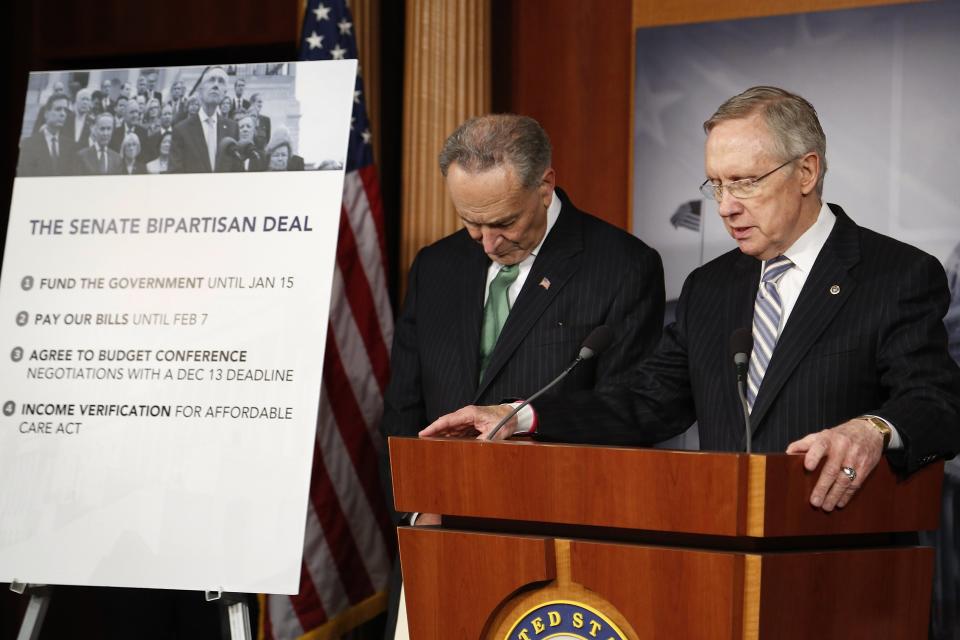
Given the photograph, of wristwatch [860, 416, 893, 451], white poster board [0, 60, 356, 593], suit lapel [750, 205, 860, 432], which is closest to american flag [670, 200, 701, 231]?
white poster board [0, 60, 356, 593]

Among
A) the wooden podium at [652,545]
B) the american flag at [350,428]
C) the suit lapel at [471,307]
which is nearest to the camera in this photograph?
the wooden podium at [652,545]

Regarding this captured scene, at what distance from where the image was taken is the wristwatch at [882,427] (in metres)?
1.92

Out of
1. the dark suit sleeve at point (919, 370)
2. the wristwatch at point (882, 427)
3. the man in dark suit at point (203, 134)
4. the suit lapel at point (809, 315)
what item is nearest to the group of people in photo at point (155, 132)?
the man in dark suit at point (203, 134)

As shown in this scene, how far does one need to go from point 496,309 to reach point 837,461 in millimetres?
1538

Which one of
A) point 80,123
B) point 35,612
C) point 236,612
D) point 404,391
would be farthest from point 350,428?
point 80,123

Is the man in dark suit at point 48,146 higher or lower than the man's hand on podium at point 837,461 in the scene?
higher

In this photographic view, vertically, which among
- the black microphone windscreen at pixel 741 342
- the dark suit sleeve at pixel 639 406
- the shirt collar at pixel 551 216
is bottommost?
the dark suit sleeve at pixel 639 406

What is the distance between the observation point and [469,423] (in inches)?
95.7

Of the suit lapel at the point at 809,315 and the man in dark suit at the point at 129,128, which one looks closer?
the suit lapel at the point at 809,315

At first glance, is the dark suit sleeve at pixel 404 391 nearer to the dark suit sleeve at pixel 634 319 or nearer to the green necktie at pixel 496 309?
the green necktie at pixel 496 309

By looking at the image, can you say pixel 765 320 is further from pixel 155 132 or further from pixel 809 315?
pixel 155 132

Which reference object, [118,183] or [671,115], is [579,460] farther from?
[671,115]

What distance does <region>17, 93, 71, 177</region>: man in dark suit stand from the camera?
3453 millimetres

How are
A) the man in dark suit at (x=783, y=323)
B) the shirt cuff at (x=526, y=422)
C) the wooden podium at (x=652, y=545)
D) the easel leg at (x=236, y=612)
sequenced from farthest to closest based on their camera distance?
1. the easel leg at (x=236, y=612)
2. the shirt cuff at (x=526, y=422)
3. the man in dark suit at (x=783, y=323)
4. the wooden podium at (x=652, y=545)
